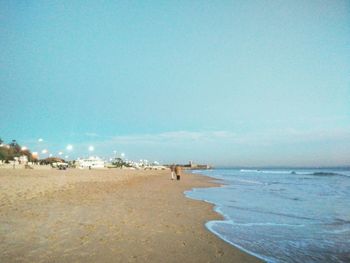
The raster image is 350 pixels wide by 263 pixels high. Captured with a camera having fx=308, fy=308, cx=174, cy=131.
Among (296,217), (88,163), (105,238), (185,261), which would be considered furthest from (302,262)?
(88,163)

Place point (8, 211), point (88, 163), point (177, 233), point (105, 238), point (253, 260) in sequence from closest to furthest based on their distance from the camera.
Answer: point (253, 260) < point (105, 238) < point (177, 233) < point (8, 211) < point (88, 163)

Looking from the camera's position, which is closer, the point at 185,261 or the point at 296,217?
the point at 185,261

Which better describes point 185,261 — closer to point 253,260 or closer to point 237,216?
point 253,260

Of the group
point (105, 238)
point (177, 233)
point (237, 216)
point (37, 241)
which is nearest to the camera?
point (37, 241)

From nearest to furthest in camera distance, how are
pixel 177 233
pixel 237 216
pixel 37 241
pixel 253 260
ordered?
pixel 253 260, pixel 37 241, pixel 177 233, pixel 237 216

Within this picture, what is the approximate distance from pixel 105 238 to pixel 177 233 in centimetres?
209

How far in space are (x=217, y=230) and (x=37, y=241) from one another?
5250 millimetres

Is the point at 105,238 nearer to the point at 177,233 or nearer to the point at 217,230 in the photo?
the point at 177,233

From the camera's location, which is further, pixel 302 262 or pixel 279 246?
pixel 279 246

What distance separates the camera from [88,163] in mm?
124188

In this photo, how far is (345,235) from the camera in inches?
382

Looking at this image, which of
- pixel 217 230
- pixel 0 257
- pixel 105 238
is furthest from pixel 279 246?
pixel 0 257

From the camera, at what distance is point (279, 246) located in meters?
8.09

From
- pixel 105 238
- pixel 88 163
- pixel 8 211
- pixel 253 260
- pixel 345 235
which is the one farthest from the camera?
pixel 88 163
